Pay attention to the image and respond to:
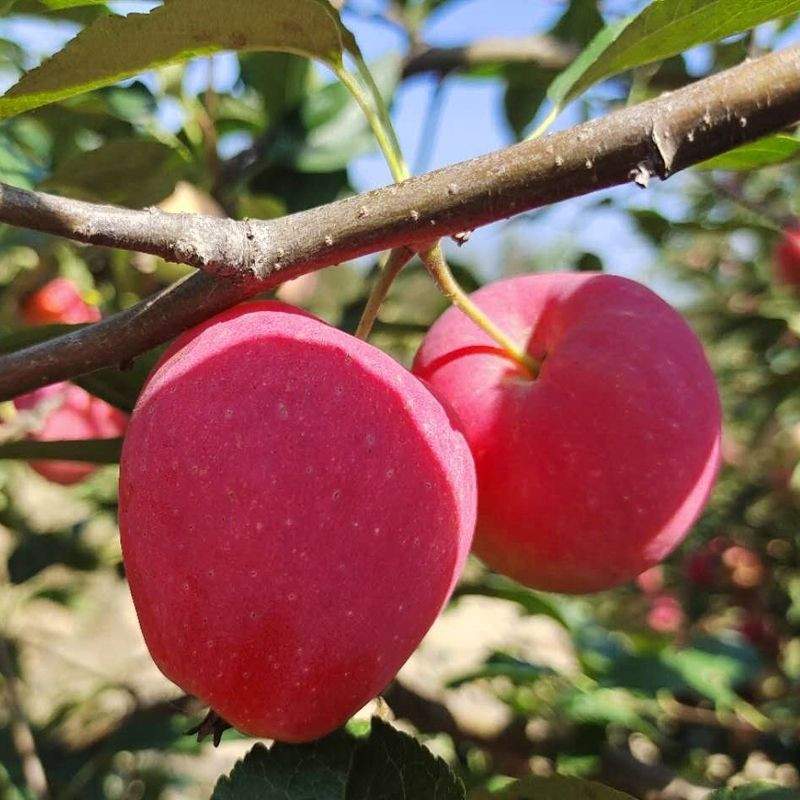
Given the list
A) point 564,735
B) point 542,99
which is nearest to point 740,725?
point 564,735

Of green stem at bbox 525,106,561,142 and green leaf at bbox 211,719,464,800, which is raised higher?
green stem at bbox 525,106,561,142

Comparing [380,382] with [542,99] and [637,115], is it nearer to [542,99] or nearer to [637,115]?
[637,115]

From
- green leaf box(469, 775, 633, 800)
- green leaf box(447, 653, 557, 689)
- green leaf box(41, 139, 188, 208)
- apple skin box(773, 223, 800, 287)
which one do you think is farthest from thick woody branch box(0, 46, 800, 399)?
apple skin box(773, 223, 800, 287)

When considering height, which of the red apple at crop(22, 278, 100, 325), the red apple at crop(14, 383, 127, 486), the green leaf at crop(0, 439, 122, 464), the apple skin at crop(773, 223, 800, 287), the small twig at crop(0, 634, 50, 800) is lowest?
the apple skin at crop(773, 223, 800, 287)

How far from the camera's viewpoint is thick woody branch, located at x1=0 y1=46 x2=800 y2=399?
41 centimetres

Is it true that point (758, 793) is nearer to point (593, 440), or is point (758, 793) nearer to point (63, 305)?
point (593, 440)

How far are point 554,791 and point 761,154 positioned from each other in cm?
44

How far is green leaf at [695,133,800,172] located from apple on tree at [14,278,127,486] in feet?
2.09

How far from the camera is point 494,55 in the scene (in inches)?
46.0

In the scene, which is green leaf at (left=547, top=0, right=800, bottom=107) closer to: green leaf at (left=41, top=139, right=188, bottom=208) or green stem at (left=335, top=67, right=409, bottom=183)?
green stem at (left=335, top=67, right=409, bottom=183)

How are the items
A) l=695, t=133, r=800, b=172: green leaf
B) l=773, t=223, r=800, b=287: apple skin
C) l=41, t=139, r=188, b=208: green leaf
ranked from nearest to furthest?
l=695, t=133, r=800, b=172: green leaf < l=41, t=139, r=188, b=208: green leaf < l=773, t=223, r=800, b=287: apple skin

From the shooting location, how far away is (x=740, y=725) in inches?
48.1

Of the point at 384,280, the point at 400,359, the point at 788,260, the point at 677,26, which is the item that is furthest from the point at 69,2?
the point at 788,260

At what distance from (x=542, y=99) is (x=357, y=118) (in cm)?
28
